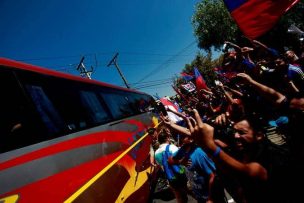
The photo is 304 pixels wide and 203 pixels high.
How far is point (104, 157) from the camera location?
4617 mm

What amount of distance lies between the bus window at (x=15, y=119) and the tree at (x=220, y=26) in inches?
1087

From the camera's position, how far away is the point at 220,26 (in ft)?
101

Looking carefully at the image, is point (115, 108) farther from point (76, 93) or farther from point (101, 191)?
point (101, 191)

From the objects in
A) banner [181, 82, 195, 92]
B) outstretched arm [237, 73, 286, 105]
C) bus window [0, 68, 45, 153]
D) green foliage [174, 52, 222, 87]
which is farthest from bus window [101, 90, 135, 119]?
green foliage [174, 52, 222, 87]

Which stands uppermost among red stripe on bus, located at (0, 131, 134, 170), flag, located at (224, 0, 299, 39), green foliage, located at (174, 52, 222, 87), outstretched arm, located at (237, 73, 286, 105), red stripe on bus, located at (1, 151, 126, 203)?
green foliage, located at (174, 52, 222, 87)

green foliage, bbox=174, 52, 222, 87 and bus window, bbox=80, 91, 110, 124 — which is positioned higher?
green foliage, bbox=174, 52, 222, 87

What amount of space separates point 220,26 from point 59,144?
30.1 m

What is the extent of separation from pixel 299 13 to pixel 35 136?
31130mm

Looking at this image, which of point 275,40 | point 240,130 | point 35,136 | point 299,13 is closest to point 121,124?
point 35,136

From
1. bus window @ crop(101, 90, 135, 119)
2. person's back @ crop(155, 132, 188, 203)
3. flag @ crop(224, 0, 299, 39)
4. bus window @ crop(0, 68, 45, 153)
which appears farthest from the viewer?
bus window @ crop(101, 90, 135, 119)

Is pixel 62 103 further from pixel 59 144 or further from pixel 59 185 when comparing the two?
pixel 59 185

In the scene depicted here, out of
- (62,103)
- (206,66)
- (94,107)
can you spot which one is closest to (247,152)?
(62,103)

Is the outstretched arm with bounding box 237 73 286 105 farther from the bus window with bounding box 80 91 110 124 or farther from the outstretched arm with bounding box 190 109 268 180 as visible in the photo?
the bus window with bounding box 80 91 110 124

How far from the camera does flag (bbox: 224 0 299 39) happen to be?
343 cm
